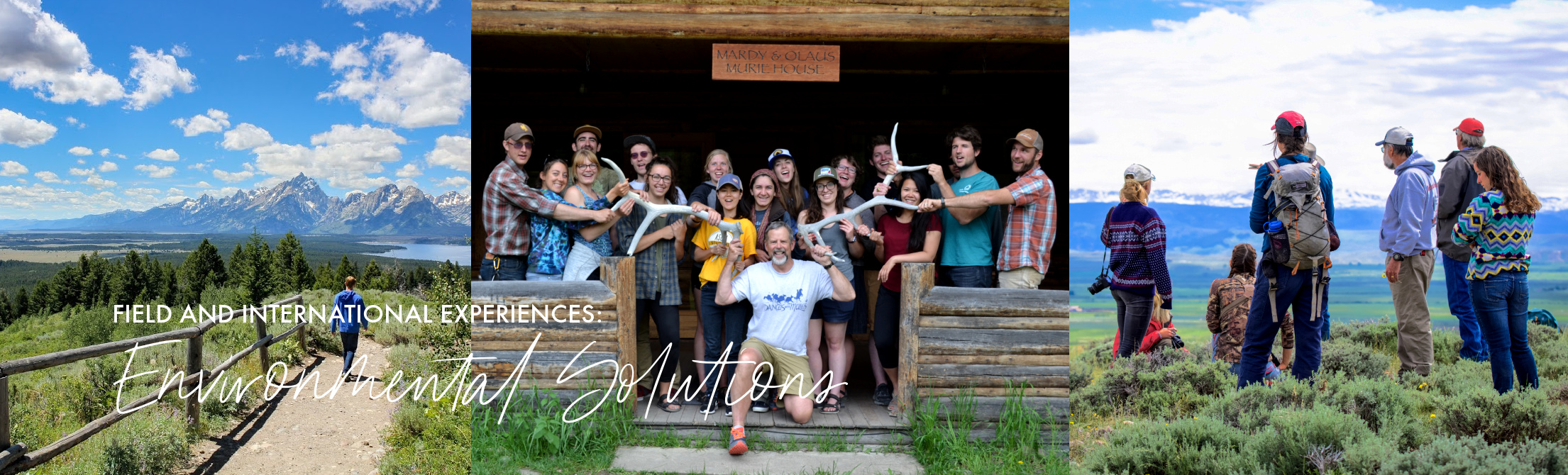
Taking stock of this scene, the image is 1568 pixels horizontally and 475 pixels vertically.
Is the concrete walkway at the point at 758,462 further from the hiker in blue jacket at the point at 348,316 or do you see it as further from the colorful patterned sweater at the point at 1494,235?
the hiker in blue jacket at the point at 348,316

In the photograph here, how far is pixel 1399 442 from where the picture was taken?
387cm

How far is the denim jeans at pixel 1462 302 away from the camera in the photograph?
5.07m

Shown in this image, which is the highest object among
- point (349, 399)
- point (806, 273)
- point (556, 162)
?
point (556, 162)

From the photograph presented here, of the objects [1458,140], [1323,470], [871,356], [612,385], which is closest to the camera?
[1323,470]

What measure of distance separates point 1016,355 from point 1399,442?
1.91 meters

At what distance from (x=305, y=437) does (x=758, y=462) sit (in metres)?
7.26

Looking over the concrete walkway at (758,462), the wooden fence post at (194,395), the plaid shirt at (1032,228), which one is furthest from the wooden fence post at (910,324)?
the wooden fence post at (194,395)

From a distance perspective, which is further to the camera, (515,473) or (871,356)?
(871,356)

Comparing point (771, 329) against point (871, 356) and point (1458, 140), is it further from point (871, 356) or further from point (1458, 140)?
point (1458, 140)

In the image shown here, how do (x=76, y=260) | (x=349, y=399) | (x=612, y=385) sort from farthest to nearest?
(x=76, y=260) < (x=349, y=399) < (x=612, y=385)

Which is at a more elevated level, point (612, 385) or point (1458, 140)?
point (1458, 140)

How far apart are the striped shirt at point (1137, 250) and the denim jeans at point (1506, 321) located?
1.81 metres

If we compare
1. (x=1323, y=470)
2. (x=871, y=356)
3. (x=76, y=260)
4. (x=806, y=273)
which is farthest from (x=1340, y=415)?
(x=76, y=260)

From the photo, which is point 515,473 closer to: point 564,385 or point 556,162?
point 564,385
